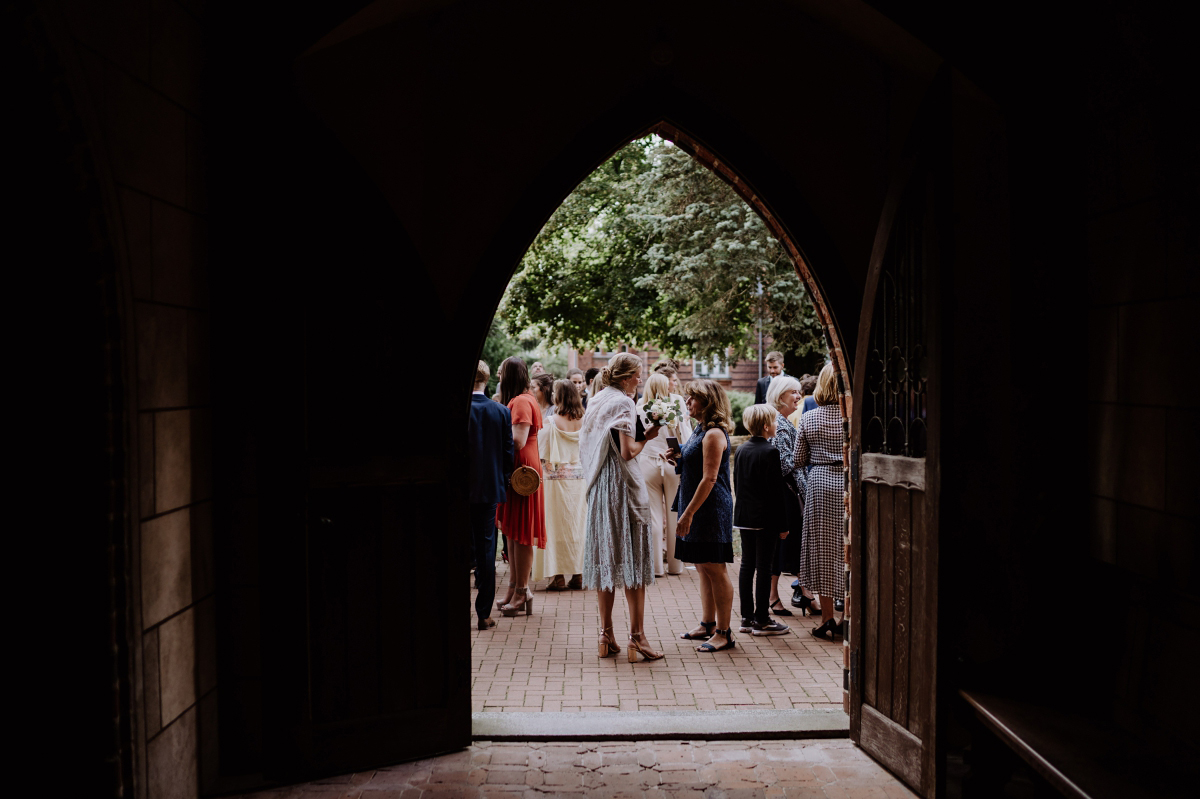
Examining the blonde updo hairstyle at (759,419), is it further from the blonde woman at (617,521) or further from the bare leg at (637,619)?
the bare leg at (637,619)

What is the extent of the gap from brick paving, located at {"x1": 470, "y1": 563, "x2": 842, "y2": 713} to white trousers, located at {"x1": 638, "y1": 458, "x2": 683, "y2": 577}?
107cm

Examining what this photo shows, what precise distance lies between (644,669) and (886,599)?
2.01 metres

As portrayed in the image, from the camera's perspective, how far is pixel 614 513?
5.50 metres

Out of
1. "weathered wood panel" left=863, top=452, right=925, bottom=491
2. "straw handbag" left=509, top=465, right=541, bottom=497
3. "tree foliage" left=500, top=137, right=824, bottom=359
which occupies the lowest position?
"straw handbag" left=509, top=465, right=541, bottom=497

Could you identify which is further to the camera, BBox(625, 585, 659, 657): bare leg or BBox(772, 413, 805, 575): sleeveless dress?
BBox(772, 413, 805, 575): sleeveless dress

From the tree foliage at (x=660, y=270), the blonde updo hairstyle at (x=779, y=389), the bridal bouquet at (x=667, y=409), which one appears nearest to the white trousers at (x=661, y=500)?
the bridal bouquet at (x=667, y=409)

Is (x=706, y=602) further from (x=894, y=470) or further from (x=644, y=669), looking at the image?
(x=894, y=470)

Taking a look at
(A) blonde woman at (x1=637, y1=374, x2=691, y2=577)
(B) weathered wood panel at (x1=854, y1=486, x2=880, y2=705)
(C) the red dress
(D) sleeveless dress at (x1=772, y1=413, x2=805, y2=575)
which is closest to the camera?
(B) weathered wood panel at (x1=854, y1=486, x2=880, y2=705)

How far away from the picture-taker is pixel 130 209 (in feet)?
9.45

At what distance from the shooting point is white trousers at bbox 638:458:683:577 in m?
7.78

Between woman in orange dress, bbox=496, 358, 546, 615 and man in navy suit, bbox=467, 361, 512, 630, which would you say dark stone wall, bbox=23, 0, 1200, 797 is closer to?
man in navy suit, bbox=467, 361, 512, 630

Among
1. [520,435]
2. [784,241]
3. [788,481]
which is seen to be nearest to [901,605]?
[784,241]

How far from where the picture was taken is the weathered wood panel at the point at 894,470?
3.49m

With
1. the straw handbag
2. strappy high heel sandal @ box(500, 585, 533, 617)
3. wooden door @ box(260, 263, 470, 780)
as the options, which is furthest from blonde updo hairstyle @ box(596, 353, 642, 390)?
strappy high heel sandal @ box(500, 585, 533, 617)
